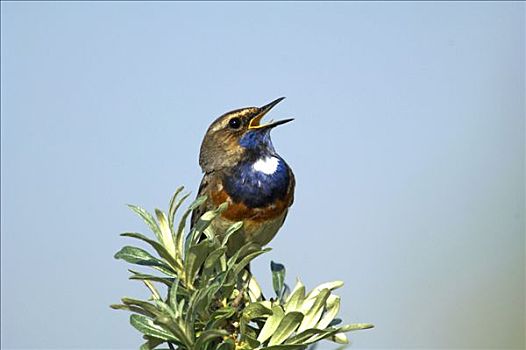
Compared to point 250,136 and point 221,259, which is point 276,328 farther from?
point 250,136

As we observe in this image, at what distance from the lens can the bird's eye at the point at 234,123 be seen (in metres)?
3.57

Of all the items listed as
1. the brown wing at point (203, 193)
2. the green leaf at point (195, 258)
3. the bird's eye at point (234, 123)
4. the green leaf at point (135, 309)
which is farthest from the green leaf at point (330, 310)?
the bird's eye at point (234, 123)

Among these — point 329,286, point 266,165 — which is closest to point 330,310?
point 329,286

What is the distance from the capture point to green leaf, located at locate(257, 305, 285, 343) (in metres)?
1.83

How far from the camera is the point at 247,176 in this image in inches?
135

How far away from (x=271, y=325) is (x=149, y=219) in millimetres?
416

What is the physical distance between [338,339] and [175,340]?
51 centimetres

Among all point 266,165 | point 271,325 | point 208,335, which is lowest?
point 208,335

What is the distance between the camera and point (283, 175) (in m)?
3.48

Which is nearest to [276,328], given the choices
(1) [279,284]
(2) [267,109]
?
(1) [279,284]

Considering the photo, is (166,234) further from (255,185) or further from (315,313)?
(255,185)

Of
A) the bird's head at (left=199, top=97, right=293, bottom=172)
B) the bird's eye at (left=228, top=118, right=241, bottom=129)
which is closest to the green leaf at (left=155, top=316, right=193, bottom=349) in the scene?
the bird's head at (left=199, top=97, right=293, bottom=172)

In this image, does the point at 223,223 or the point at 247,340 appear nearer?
the point at 247,340

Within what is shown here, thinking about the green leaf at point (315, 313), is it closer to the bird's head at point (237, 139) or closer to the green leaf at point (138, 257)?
the green leaf at point (138, 257)
